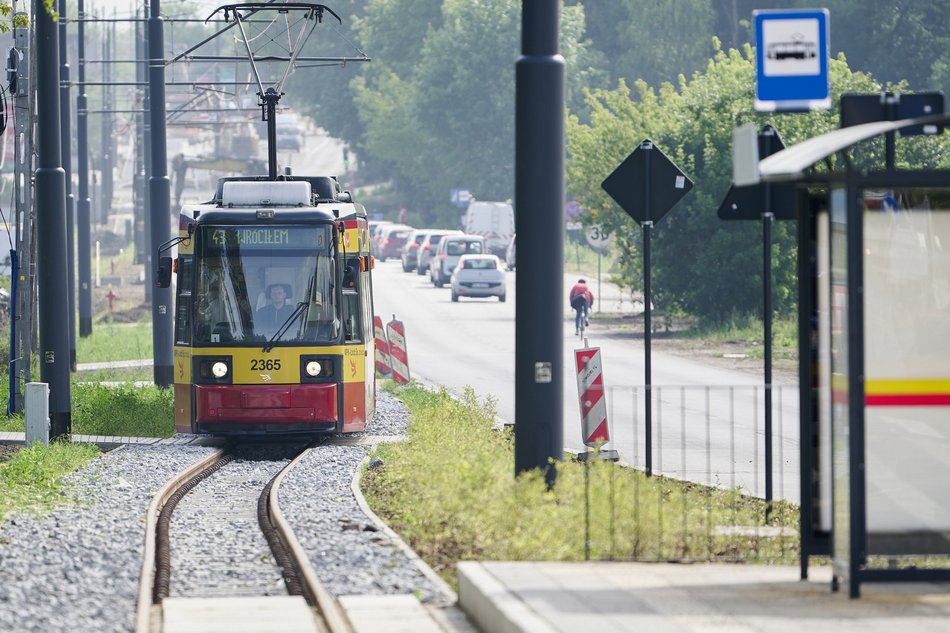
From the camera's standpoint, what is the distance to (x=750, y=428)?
23.5 metres

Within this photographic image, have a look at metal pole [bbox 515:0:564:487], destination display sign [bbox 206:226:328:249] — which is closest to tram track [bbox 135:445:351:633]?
metal pole [bbox 515:0:564:487]

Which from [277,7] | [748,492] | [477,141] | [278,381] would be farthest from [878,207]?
[477,141]

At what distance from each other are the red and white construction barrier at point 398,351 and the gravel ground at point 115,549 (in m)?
12.7

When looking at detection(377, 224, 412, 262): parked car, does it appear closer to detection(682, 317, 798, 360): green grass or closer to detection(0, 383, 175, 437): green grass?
detection(682, 317, 798, 360): green grass

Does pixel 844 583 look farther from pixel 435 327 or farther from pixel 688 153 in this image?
pixel 435 327

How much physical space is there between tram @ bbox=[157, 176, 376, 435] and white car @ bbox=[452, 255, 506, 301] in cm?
3879

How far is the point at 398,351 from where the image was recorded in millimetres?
31109

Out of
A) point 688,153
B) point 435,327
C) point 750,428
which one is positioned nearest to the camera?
point 750,428

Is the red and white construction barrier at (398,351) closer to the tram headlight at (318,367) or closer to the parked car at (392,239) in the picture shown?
the tram headlight at (318,367)

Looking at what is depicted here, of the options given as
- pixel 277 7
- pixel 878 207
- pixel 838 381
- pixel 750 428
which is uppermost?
pixel 277 7

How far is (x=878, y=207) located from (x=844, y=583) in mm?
1892

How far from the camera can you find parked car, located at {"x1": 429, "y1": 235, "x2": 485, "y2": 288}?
64.6 metres

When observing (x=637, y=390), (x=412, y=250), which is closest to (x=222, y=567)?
(x=637, y=390)

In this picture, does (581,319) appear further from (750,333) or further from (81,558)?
(81,558)
